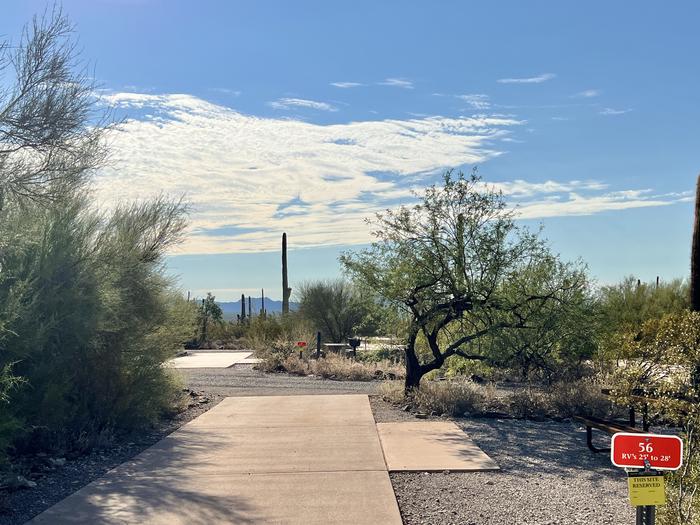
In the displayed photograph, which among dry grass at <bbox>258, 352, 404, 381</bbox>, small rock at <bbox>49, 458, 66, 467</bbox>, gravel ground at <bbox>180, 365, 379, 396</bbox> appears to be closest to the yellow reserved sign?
small rock at <bbox>49, 458, 66, 467</bbox>

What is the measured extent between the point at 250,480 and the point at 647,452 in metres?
4.79

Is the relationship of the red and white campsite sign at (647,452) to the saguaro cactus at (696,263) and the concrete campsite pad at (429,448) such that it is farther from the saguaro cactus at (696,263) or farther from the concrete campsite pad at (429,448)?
the saguaro cactus at (696,263)

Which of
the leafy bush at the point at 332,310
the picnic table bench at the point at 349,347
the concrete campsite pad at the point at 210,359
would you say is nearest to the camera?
the concrete campsite pad at the point at 210,359

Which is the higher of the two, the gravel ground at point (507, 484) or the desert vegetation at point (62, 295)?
the desert vegetation at point (62, 295)

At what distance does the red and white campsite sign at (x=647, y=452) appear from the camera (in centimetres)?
408

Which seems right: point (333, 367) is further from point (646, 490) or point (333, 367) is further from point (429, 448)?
point (646, 490)

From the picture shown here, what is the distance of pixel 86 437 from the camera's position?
31.2 ft

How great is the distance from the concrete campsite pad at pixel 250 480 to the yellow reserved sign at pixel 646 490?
2.70 metres

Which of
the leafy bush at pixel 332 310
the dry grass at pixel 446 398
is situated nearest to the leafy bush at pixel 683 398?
the dry grass at pixel 446 398

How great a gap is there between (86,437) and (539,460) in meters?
5.89

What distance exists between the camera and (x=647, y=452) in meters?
4.10

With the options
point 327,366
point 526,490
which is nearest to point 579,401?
Result: point 526,490

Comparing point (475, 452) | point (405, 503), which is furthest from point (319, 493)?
point (475, 452)

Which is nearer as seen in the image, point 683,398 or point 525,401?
point 683,398
